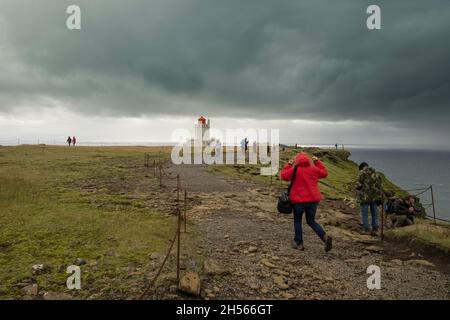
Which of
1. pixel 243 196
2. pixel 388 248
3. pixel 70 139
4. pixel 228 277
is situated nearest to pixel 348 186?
pixel 243 196

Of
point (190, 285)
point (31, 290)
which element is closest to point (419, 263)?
point (190, 285)

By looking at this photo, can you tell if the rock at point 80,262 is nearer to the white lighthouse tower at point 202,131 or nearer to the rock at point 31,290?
the rock at point 31,290

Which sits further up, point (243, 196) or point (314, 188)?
point (314, 188)

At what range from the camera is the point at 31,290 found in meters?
5.64

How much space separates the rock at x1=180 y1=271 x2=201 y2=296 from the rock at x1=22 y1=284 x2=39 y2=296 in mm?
2868

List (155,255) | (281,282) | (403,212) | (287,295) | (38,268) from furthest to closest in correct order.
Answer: (403,212) → (155,255) → (38,268) → (281,282) → (287,295)

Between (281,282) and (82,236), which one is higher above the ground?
(82,236)

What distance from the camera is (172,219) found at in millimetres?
11273

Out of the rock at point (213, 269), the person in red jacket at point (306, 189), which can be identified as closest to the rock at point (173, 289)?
the rock at point (213, 269)

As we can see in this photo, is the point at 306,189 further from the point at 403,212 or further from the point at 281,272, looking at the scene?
the point at 403,212

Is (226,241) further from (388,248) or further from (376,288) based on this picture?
(388,248)

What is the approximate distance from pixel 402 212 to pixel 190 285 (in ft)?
35.8

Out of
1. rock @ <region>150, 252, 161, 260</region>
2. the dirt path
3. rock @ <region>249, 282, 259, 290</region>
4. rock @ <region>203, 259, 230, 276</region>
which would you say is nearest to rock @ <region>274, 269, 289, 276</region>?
the dirt path

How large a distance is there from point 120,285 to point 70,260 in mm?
2073
